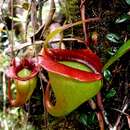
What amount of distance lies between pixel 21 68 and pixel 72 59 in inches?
10.5

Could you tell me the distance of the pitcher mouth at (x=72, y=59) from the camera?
1.05 m

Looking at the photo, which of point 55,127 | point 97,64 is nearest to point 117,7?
point 97,64

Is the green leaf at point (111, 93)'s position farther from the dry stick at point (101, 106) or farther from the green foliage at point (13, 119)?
the green foliage at point (13, 119)

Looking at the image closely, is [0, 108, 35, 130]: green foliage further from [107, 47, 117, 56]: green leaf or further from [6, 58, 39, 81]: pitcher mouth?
[107, 47, 117, 56]: green leaf

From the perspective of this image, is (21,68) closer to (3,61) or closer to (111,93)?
(111,93)

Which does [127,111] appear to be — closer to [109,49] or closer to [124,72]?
[124,72]

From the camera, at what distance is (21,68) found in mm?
1379

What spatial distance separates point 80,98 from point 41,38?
0.57 m

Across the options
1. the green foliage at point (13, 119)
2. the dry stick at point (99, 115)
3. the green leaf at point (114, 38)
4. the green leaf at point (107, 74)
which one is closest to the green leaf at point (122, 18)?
the green leaf at point (114, 38)

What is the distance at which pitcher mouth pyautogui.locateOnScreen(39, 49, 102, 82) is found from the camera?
105 cm

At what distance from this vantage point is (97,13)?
4.93 ft

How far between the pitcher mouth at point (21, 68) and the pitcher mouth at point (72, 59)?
0.39 feet

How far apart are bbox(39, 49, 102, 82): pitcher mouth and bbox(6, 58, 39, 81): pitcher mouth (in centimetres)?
12

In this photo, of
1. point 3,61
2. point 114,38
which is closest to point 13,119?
point 3,61
